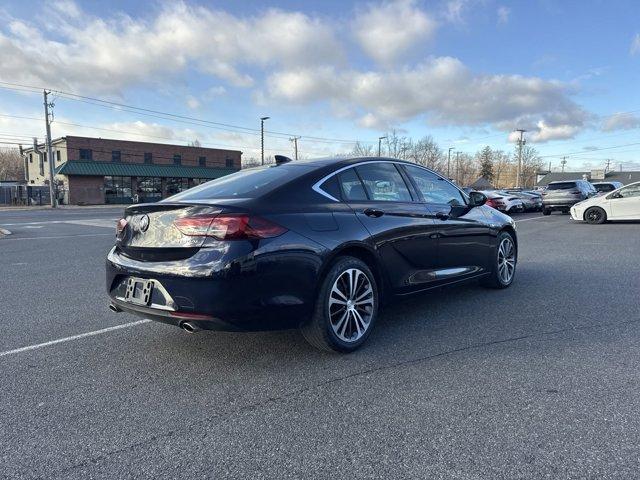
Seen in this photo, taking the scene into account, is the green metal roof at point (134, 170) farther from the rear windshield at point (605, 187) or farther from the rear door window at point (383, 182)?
the rear door window at point (383, 182)

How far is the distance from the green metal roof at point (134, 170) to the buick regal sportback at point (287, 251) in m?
46.8

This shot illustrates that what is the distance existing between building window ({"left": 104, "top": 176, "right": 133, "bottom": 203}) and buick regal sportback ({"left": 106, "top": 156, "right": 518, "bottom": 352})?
48.0 m

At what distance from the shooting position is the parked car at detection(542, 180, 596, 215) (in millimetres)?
21906

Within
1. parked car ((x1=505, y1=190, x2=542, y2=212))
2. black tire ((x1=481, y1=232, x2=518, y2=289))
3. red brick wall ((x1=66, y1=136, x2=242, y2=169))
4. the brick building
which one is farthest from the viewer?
red brick wall ((x1=66, y1=136, x2=242, y2=169))

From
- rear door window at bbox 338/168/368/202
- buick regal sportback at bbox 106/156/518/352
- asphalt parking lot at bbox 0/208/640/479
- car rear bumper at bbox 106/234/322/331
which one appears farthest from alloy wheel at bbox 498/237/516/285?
car rear bumper at bbox 106/234/322/331

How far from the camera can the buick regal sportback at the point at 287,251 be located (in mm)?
3166

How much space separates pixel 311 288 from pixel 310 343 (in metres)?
0.54

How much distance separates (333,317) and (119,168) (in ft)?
161

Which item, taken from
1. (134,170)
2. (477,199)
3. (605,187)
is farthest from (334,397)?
(134,170)

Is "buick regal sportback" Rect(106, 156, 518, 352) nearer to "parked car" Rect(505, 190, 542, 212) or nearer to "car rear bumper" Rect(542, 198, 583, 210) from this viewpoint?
"car rear bumper" Rect(542, 198, 583, 210)

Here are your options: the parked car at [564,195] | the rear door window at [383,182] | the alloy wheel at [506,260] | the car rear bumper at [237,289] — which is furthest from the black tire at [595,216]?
the car rear bumper at [237,289]

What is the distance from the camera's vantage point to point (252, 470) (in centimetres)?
227

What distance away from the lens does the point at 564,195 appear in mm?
22031

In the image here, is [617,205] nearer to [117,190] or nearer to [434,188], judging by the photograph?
[434,188]
